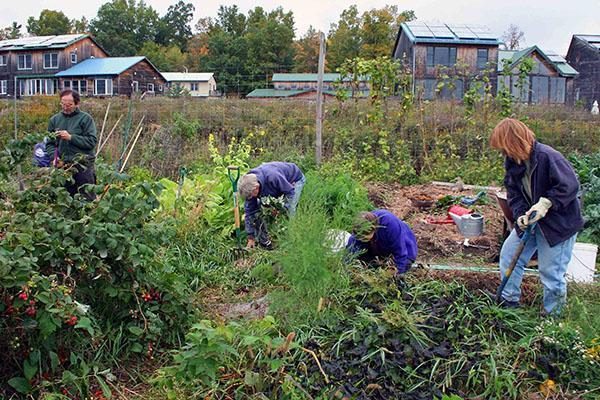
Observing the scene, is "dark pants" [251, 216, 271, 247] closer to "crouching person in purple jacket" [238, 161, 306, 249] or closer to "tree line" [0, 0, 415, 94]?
"crouching person in purple jacket" [238, 161, 306, 249]

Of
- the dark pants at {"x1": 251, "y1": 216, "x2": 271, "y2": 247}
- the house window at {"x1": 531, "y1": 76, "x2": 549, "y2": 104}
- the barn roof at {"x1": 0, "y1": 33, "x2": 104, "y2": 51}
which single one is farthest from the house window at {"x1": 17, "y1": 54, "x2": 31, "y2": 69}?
the dark pants at {"x1": 251, "y1": 216, "x2": 271, "y2": 247}

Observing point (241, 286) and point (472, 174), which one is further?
point (472, 174)

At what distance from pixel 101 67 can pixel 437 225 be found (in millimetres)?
36834

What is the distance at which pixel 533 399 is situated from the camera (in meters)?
3.21

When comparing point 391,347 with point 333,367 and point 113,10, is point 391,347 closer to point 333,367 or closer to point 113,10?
point 333,367

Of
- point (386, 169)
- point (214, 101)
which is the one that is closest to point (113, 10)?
point (214, 101)

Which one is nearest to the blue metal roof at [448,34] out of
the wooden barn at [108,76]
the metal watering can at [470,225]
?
the wooden barn at [108,76]

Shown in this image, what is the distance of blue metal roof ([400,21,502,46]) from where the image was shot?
90.4ft

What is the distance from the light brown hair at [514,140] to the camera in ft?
12.9

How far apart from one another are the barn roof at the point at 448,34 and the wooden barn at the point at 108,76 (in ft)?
57.0

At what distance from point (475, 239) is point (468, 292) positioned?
2.32 m

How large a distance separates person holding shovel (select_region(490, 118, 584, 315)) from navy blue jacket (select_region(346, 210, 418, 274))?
0.76 meters

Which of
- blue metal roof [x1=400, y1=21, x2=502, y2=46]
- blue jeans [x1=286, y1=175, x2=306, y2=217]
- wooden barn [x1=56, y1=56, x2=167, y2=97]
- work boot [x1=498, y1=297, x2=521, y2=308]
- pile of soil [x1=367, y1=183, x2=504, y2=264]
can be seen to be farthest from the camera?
wooden barn [x1=56, y1=56, x2=167, y2=97]

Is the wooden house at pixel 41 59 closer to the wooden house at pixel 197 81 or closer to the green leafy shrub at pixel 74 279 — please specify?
the wooden house at pixel 197 81
